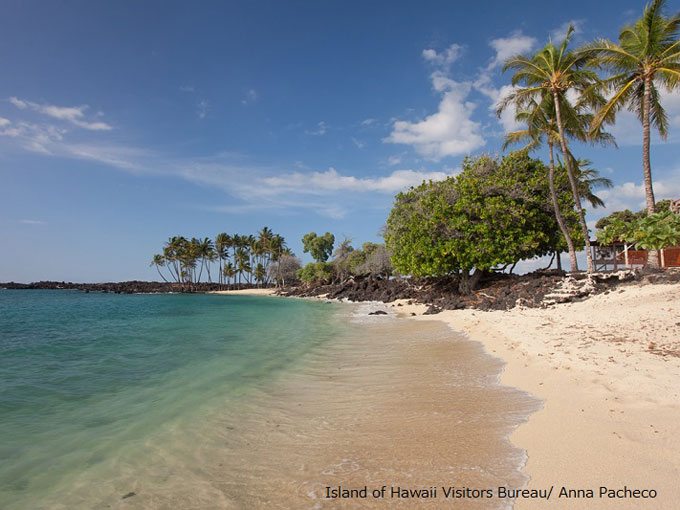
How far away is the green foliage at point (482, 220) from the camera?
20594 millimetres

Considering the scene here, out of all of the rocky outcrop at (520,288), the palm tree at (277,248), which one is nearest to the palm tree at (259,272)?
the palm tree at (277,248)

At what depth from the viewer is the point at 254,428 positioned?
484 cm

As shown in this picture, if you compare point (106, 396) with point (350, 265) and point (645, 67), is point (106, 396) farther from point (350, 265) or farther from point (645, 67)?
point (350, 265)

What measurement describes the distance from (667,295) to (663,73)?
40.1ft

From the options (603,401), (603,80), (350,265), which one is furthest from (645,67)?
(350,265)

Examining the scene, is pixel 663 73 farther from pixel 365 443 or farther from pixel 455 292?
pixel 365 443

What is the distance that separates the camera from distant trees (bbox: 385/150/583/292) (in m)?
20.6

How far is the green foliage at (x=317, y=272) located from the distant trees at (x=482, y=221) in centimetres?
3343

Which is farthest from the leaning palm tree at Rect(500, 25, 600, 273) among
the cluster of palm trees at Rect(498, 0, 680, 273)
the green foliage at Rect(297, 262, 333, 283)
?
the green foliage at Rect(297, 262, 333, 283)

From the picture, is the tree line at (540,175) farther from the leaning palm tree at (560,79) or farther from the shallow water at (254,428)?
the shallow water at (254,428)

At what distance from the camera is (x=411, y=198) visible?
28.2 metres

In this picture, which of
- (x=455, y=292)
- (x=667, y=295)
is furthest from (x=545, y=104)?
(x=667, y=295)

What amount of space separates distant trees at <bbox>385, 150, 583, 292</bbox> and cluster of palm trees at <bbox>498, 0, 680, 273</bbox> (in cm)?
218

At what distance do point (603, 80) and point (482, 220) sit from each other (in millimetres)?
9025
